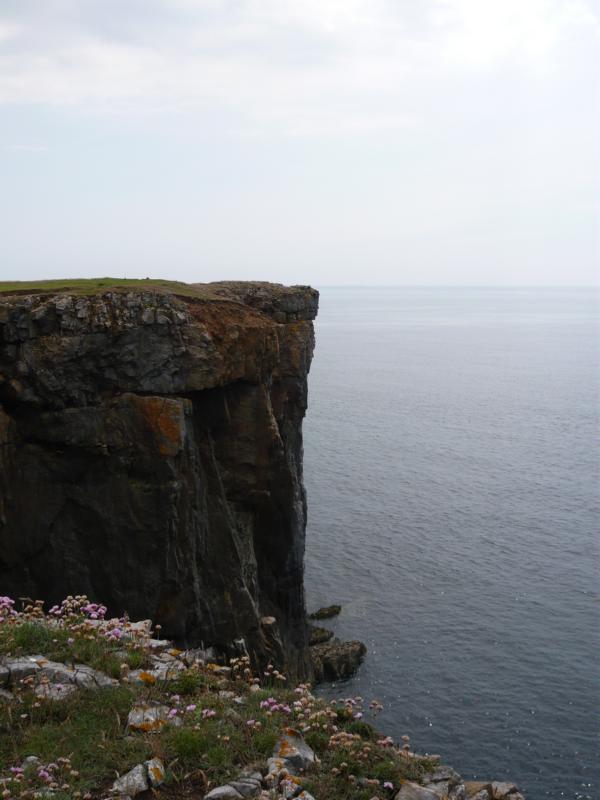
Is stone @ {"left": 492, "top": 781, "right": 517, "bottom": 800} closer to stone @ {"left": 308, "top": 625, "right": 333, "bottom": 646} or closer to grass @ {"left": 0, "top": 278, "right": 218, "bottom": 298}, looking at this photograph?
grass @ {"left": 0, "top": 278, "right": 218, "bottom": 298}

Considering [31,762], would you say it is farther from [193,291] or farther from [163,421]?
[193,291]

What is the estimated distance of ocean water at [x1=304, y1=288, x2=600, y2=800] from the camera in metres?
36.1

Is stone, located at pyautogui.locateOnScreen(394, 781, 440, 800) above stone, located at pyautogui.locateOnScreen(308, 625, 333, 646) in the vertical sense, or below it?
above

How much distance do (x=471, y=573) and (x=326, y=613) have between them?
11.1 metres

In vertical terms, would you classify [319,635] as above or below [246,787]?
below

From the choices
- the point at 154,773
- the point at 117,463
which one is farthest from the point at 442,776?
the point at 117,463

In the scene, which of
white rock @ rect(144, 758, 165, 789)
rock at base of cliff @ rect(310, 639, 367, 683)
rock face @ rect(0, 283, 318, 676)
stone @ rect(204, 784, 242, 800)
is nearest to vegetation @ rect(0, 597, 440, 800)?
white rock @ rect(144, 758, 165, 789)

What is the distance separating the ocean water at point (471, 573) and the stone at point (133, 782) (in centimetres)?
2509

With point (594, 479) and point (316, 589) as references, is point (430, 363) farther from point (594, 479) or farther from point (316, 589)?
point (316, 589)

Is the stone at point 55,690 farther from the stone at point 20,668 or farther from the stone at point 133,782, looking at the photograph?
A: the stone at point 133,782

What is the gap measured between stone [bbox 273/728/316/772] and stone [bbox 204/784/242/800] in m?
1.04

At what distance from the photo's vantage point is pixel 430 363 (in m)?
164

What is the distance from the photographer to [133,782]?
11289 millimetres

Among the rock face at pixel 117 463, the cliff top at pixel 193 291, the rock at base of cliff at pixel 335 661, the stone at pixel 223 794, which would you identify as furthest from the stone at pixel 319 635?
the stone at pixel 223 794
